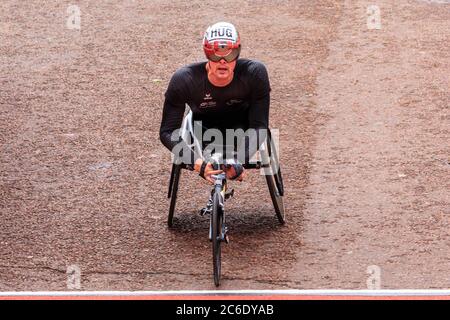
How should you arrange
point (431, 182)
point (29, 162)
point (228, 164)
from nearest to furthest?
point (228, 164) < point (431, 182) < point (29, 162)

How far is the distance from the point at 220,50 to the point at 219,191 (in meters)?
1.18

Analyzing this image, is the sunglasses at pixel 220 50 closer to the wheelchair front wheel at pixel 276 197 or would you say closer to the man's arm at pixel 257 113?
the man's arm at pixel 257 113

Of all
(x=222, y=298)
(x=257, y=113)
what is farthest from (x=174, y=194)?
(x=222, y=298)

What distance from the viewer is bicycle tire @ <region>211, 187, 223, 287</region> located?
898cm

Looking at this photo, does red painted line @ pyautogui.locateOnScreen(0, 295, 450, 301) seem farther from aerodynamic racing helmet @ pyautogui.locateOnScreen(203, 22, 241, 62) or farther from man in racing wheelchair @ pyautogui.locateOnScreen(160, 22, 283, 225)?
aerodynamic racing helmet @ pyautogui.locateOnScreen(203, 22, 241, 62)

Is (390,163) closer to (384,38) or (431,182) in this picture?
(431,182)

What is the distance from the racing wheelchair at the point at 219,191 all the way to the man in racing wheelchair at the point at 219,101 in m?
0.03

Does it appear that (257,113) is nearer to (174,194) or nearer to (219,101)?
(219,101)

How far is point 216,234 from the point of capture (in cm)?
900

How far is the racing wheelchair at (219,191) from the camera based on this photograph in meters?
9.02

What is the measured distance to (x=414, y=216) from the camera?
10.3 metres

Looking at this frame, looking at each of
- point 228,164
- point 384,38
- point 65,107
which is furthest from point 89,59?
point 228,164

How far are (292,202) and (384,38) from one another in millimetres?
5635

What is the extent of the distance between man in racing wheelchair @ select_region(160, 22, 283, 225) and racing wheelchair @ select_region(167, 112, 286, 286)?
27 millimetres
